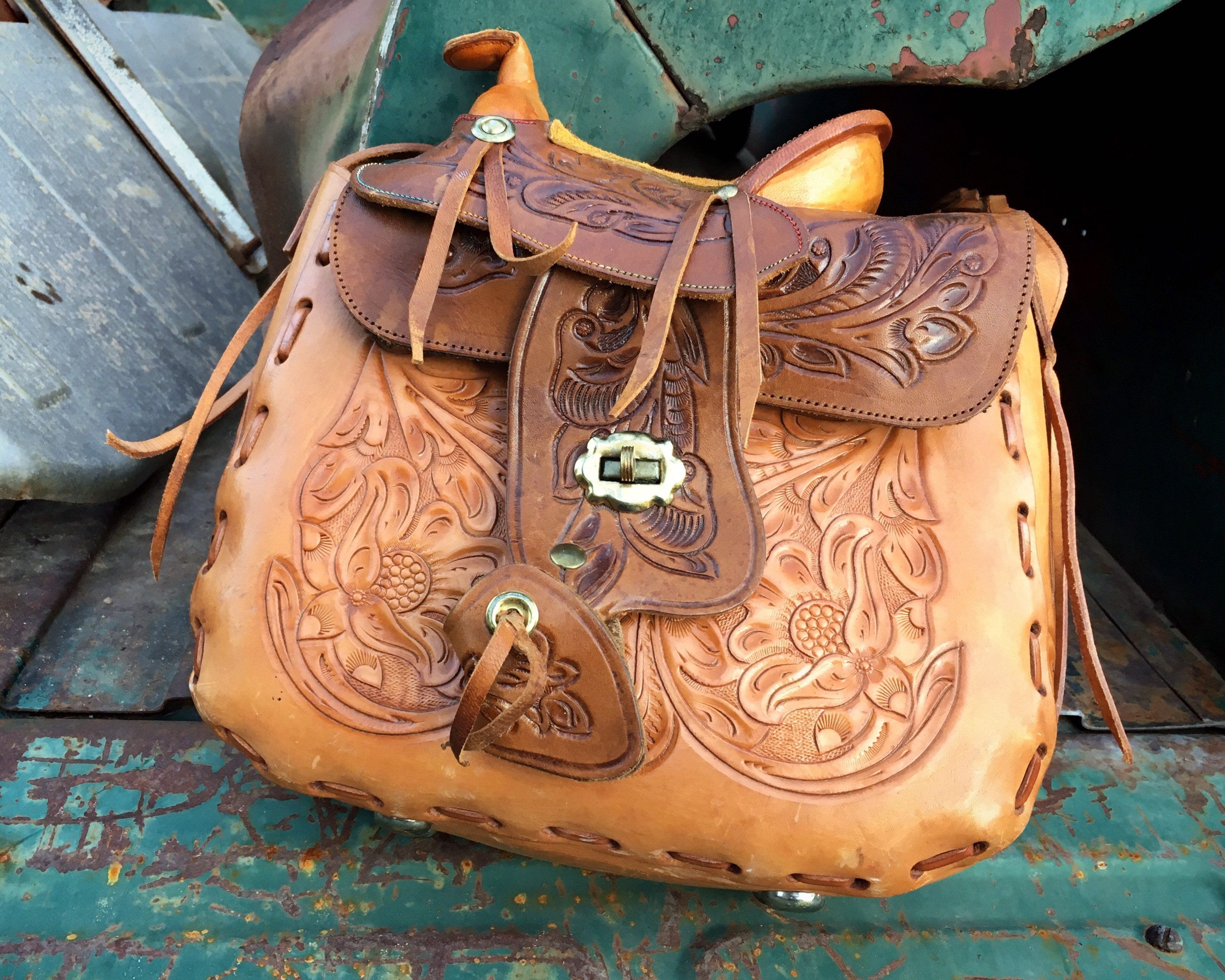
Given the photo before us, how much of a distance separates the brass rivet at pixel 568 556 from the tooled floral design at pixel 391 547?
0.07 m

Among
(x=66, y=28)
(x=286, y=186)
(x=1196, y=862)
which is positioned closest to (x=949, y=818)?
(x=1196, y=862)

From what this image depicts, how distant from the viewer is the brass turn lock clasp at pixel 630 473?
2.22 feet

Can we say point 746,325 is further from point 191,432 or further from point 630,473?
point 191,432

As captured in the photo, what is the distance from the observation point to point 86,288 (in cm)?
136

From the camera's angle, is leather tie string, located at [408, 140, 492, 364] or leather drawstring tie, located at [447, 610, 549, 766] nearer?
leather drawstring tie, located at [447, 610, 549, 766]

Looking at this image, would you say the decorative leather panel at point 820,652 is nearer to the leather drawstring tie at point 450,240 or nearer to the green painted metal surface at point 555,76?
the leather drawstring tie at point 450,240

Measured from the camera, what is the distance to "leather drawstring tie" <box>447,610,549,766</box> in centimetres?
59

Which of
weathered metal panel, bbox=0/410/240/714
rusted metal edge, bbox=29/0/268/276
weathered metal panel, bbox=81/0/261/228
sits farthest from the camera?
weathered metal panel, bbox=81/0/261/228

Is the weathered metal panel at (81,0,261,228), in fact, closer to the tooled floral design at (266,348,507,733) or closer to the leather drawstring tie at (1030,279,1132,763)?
the tooled floral design at (266,348,507,733)

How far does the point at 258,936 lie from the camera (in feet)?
2.57

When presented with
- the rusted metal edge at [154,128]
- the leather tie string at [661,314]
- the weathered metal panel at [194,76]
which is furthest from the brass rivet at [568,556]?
the weathered metal panel at [194,76]

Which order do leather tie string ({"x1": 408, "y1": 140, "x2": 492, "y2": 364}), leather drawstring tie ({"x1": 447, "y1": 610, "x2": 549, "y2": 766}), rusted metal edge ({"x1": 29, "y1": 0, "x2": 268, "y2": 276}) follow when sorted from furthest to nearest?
rusted metal edge ({"x1": 29, "y1": 0, "x2": 268, "y2": 276}) → leather tie string ({"x1": 408, "y1": 140, "x2": 492, "y2": 364}) → leather drawstring tie ({"x1": 447, "y1": 610, "x2": 549, "y2": 766})

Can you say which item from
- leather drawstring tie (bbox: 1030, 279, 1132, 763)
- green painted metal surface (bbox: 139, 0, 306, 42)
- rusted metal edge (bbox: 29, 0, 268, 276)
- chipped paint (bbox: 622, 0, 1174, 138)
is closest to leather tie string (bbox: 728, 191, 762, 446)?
leather drawstring tie (bbox: 1030, 279, 1132, 763)

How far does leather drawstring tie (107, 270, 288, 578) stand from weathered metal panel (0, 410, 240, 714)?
29 cm
